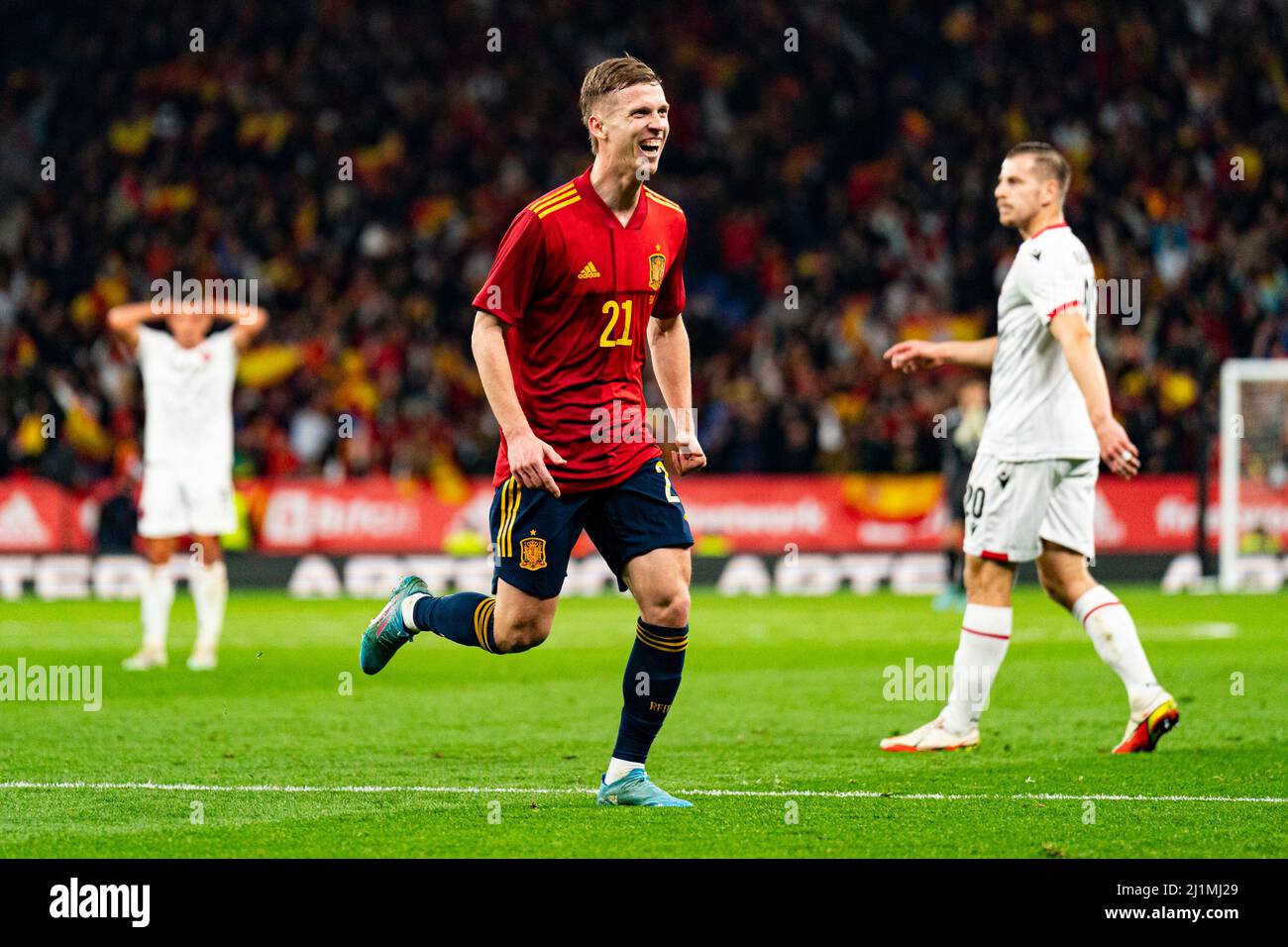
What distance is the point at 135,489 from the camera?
2011cm

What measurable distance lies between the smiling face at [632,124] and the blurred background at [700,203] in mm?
14583

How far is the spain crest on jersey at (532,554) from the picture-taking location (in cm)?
644

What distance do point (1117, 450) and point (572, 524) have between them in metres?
1.97

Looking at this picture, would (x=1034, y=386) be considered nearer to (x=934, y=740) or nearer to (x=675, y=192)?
(x=934, y=740)

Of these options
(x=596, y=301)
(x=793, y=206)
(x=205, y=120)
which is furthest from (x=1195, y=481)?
(x=596, y=301)

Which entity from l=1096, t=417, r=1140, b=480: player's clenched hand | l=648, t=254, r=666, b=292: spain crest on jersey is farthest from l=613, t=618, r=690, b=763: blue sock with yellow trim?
l=1096, t=417, r=1140, b=480: player's clenched hand

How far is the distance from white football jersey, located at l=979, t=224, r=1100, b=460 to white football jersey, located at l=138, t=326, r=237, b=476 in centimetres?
553

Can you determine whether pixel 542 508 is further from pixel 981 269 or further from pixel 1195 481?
pixel 981 269

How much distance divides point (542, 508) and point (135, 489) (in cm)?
1455

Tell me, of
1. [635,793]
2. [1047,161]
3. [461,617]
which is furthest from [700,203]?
[635,793]

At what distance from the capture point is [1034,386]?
27.2 feet

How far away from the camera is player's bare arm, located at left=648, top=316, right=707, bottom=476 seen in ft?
22.3

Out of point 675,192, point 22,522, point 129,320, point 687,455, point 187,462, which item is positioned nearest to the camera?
point 687,455

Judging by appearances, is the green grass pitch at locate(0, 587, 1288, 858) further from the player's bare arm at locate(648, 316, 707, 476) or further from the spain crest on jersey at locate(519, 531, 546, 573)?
the player's bare arm at locate(648, 316, 707, 476)
